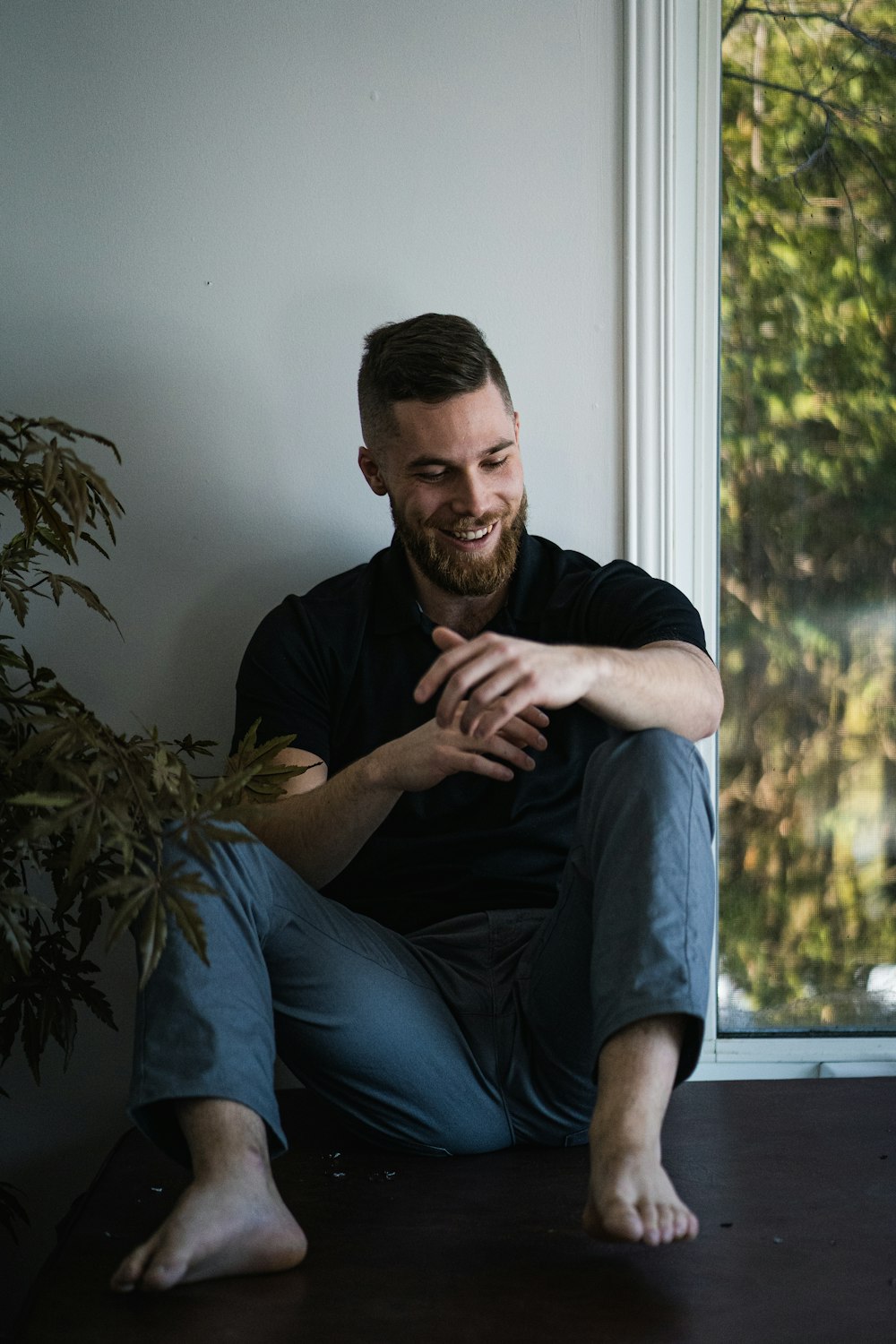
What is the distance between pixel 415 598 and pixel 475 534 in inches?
→ 5.7

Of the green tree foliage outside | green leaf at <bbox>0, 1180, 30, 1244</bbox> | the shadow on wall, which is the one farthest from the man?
green leaf at <bbox>0, 1180, 30, 1244</bbox>

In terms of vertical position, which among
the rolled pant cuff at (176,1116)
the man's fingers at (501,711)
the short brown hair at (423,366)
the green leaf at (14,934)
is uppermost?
the short brown hair at (423,366)

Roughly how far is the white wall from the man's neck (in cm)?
21

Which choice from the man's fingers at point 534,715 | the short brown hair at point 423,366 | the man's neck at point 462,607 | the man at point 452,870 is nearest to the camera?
the man at point 452,870

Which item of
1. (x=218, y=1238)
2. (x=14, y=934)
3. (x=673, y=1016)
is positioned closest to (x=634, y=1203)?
(x=673, y=1016)

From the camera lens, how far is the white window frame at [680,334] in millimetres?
1842

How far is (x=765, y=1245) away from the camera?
121 centimetres

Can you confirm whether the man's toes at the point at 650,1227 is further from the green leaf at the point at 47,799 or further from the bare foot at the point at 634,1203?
the green leaf at the point at 47,799

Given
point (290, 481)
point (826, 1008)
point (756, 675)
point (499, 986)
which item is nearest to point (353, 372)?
point (290, 481)

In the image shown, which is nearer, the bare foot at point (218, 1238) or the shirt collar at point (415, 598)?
the bare foot at point (218, 1238)

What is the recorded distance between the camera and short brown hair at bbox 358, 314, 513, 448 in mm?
1649

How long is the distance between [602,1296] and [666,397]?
50.5 inches

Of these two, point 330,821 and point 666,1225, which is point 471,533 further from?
point 666,1225

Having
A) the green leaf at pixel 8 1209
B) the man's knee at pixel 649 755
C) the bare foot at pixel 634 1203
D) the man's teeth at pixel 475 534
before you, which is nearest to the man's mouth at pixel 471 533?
the man's teeth at pixel 475 534
